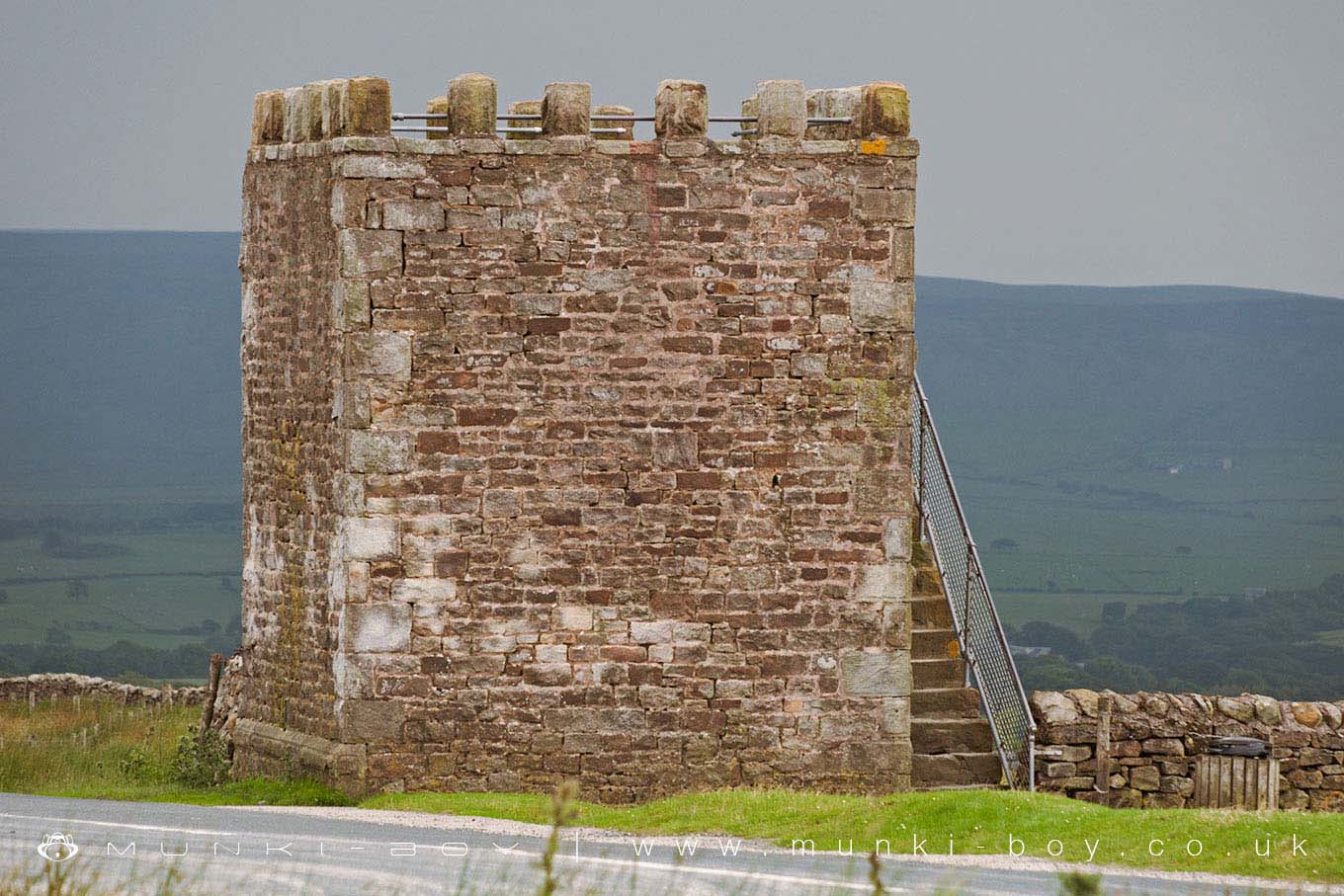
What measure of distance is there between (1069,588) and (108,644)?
120 feet

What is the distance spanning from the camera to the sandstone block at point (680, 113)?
15180mm

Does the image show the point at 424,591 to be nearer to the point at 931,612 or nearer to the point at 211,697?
the point at 931,612

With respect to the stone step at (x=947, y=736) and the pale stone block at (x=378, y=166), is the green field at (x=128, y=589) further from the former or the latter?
the pale stone block at (x=378, y=166)

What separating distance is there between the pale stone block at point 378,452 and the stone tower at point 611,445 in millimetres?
23

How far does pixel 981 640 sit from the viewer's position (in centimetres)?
1686

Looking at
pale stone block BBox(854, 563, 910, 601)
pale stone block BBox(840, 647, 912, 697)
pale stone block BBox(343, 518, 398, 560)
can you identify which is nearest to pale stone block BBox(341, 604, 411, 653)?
pale stone block BBox(343, 518, 398, 560)

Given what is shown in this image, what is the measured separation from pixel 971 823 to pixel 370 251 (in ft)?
19.6

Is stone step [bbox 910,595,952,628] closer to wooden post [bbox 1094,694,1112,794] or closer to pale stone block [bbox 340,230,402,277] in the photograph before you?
wooden post [bbox 1094,694,1112,794]

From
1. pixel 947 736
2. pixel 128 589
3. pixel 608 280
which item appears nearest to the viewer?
pixel 608 280

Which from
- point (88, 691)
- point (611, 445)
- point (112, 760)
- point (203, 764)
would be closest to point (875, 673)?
point (611, 445)

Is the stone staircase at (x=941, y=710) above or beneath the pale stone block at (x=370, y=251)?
beneath

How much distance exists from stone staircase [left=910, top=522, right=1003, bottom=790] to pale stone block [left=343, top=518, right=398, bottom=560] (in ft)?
14.8

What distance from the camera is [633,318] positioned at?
15102 mm

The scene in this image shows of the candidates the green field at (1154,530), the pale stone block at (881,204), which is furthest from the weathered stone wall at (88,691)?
the green field at (1154,530)
